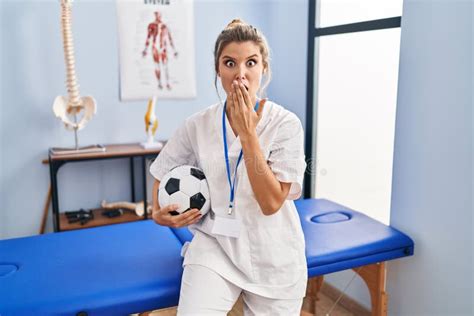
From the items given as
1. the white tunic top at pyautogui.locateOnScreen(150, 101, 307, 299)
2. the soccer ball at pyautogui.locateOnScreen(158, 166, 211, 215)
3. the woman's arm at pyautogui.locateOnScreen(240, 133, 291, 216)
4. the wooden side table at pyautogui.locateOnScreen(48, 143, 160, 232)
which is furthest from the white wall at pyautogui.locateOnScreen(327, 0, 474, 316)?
the wooden side table at pyautogui.locateOnScreen(48, 143, 160, 232)

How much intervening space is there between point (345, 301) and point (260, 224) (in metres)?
1.12

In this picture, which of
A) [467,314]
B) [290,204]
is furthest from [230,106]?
[467,314]

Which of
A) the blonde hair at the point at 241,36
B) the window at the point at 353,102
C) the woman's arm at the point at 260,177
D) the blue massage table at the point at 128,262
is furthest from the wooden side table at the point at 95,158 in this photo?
the woman's arm at the point at 260,177

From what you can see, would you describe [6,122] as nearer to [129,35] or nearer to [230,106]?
[129,35]

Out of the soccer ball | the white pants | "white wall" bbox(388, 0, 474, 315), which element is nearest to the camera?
the white pants


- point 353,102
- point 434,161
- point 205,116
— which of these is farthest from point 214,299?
point 353,102

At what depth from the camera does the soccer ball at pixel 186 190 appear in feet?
4.35

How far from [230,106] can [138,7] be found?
163 cm

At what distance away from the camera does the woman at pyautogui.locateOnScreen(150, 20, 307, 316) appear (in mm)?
1254

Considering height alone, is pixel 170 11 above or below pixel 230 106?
above

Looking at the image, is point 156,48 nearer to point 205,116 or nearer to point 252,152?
point 205,116

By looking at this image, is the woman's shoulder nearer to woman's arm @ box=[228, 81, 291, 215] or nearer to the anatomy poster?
woman's arm @ box=[228, 81, 291, 215]

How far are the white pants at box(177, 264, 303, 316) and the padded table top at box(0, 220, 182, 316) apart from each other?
93 millimetres

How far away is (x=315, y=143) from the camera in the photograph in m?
2.59
